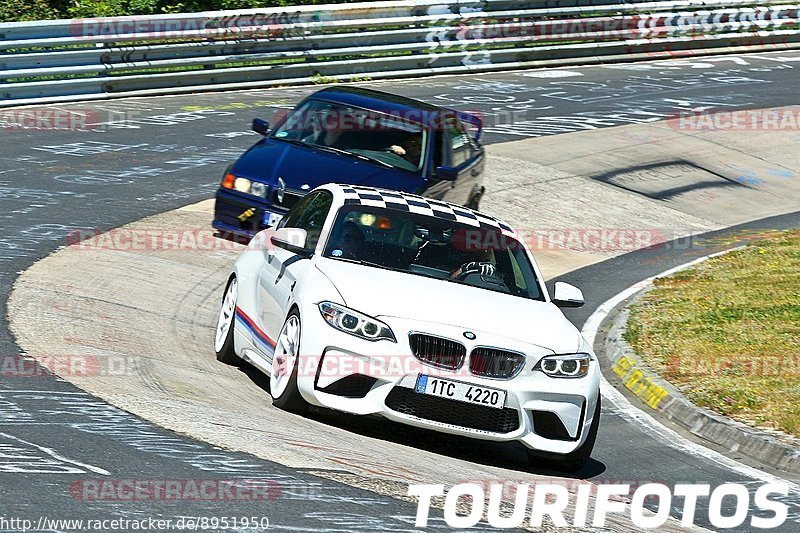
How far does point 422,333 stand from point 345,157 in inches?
229

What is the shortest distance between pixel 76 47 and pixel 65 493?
51.6 ft

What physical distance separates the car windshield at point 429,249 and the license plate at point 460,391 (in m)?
1.20

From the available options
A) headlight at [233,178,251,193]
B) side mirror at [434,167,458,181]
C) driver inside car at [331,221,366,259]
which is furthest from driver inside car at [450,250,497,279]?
headlight at [233,178,251,193]

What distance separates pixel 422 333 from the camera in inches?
318

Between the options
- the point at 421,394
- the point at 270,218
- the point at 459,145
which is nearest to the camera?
the point at 421,394

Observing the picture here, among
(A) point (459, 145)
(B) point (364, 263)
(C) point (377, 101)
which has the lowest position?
(A) point (459, 145)

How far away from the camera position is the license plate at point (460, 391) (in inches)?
314

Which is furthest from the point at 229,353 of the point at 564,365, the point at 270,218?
the point at 270,218

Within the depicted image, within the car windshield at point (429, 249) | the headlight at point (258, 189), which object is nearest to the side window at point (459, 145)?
the headlight at point (258, 189)

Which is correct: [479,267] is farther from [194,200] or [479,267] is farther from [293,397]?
[194,200]

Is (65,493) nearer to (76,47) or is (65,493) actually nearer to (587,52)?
(76,47)

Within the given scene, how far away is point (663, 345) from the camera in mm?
12031

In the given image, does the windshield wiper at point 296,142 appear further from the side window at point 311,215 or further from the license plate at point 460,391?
the license plate at point 460,391

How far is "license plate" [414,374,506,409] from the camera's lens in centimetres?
798
